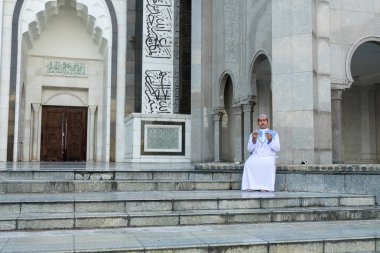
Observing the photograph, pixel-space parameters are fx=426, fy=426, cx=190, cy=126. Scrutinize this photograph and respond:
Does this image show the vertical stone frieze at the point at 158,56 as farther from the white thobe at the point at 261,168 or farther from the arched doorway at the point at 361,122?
the white thobe at the point at 261,168

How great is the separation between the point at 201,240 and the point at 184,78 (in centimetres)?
1033

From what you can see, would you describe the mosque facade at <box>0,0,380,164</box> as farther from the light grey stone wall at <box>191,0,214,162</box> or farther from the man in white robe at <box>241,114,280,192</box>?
the man in white robe at <box>241,114,280,192</box>

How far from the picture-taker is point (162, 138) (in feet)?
41.2

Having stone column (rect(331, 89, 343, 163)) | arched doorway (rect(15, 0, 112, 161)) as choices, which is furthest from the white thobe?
arched doorway (rect(15, 0, 112, 161))

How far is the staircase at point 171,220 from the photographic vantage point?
337 cm

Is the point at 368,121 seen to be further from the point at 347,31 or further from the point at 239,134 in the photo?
the point at 347,31

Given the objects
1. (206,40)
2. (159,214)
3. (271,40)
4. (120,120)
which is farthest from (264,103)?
(159,214)

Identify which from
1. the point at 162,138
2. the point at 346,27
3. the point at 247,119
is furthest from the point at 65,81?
the point at 346,27

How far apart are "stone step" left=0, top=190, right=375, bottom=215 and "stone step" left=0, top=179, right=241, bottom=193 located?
0.26m

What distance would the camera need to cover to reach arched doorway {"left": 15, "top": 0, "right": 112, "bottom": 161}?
14.4 meters

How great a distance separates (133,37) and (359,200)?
10173mm

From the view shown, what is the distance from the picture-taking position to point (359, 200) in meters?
5.11

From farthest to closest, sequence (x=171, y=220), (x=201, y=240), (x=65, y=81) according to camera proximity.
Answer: (x=65, y=81) → (x=171, y=220) → (x=201, y=240)

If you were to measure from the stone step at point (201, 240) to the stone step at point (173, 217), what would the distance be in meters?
0.12
